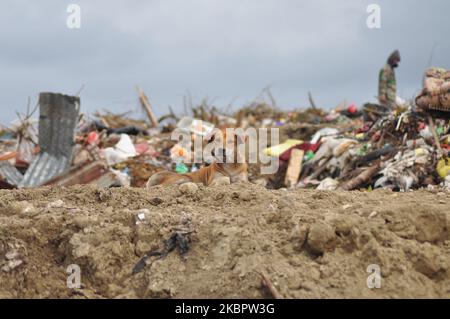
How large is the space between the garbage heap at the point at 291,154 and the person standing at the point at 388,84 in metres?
1.31

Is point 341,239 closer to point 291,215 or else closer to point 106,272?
point 291,215

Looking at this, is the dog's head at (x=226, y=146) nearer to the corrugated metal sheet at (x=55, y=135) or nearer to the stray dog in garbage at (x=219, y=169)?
the stray dog in garbage at (x=219, y=169)

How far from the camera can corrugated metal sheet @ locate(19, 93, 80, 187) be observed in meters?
11.1

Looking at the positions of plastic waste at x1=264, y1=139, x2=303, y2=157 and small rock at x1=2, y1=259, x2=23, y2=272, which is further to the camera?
plastic waste at x1=264, y1=139, x2=303, y2=157

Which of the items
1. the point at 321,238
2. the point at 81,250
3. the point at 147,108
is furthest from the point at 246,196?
the point at 147,108

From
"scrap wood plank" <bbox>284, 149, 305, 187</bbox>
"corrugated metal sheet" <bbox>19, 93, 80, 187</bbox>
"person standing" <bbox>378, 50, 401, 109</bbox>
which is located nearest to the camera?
"corrugated metal sheet" <bbox>19, 93, 80, 187</bbox>

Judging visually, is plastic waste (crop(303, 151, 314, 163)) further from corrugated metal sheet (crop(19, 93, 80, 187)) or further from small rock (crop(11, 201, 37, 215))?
small rock (crop(11, 201, 37, 215))

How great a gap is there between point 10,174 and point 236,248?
8.65 metres

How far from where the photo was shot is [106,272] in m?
3.36

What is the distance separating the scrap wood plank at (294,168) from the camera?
39.7ft

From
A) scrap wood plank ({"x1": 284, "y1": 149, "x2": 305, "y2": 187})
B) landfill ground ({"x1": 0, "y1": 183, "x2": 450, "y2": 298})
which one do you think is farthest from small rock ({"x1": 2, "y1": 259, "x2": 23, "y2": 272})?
scrap wood plank ({"x1": 284, "y1": 149, "x2": 305, "y2": 187})

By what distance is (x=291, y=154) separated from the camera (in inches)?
498

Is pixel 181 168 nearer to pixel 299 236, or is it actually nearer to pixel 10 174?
pixel 10 174
